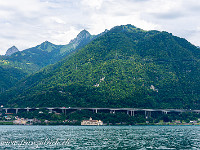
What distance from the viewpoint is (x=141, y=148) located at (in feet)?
229

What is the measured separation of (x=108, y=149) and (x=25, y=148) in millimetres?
19512

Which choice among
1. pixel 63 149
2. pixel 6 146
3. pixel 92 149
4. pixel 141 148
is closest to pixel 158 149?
pixel 141 148

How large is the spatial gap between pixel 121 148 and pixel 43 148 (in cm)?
1836

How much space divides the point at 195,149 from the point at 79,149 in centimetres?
2672

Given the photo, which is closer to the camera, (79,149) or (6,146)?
(79,149)

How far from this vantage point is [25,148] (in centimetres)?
6969

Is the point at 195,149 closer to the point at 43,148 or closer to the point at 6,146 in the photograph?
the point at 43,148

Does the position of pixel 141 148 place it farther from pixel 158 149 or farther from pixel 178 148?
pixel 178 148

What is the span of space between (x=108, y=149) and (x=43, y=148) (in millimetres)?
15334

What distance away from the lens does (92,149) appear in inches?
2672

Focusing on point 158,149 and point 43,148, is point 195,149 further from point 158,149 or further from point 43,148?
point 43,148

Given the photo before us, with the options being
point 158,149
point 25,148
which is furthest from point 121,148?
point 25,148

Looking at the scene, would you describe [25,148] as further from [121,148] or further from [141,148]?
[141,148]

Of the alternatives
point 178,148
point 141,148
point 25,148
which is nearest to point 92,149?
point 141,148
